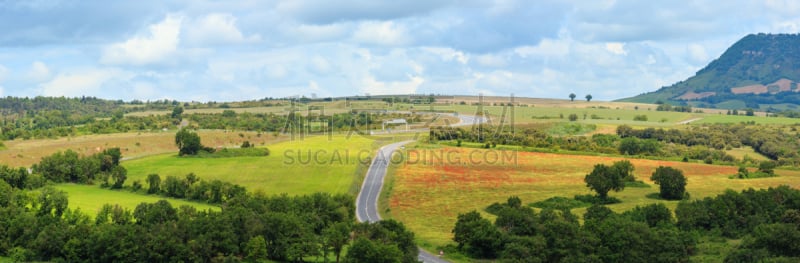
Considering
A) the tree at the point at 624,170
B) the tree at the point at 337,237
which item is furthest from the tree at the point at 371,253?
the tree at the point at 624,170

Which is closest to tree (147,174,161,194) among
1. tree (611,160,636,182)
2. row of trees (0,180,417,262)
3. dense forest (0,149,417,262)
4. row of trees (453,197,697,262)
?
dense forest (0,149,417,262)

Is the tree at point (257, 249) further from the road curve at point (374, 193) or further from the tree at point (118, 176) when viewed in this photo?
the tree at point (118, 176)

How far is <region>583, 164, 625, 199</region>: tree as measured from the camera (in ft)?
384

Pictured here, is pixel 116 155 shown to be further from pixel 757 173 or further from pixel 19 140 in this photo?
pixel 757 173

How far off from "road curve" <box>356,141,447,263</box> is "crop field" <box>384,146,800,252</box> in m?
2.49

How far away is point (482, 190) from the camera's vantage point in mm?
124312

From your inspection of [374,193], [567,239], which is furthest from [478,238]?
[374,193]

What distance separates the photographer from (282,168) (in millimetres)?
146625

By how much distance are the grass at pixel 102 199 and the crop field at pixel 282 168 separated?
28.0ft

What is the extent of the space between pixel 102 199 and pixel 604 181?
242 feet

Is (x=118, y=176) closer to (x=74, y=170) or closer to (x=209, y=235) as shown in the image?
(x=74, y=170)

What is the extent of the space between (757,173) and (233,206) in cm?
9270

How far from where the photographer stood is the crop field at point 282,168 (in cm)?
12812

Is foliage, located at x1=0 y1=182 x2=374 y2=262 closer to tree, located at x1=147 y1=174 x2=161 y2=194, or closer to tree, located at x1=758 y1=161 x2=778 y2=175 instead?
tree, located at x1=147 y1=174 x2=161 y2=194
